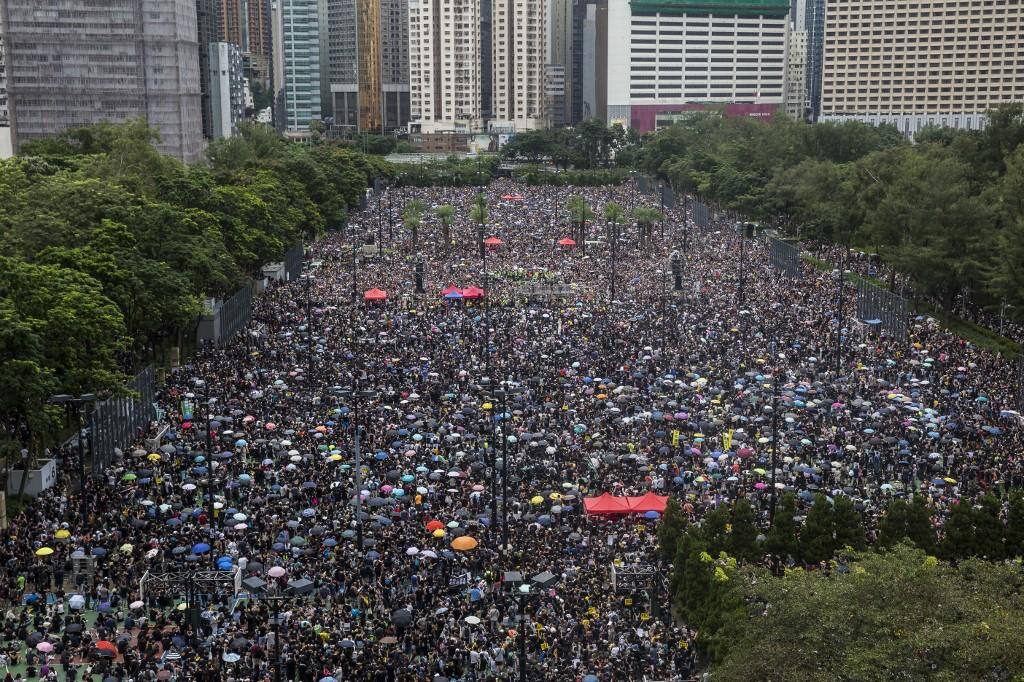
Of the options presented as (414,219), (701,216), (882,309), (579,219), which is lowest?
(882,309)

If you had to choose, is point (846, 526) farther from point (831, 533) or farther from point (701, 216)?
point (701, 216)

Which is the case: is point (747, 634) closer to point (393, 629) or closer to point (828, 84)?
point (393, 629)

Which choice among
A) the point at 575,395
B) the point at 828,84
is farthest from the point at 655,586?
the point at 828,84

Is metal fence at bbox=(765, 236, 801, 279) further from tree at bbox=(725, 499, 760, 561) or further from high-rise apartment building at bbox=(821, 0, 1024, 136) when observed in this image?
high-rise apartment building at bbox=(821, 0, 1024, 136)

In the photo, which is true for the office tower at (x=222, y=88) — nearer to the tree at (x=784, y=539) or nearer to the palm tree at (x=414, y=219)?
the palm tree at (x=414, y=219)

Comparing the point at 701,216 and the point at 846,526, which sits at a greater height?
the point at 701,216

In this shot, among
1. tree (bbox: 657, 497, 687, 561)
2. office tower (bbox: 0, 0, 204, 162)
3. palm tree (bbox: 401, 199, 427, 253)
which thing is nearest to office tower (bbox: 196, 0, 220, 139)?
office tower (bbox: 0, 0, 204, 162)

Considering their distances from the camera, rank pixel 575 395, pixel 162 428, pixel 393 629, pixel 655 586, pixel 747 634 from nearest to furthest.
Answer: pixel 747 634 → pixel 393 629 → pixel 655 586 → pixel 162 428 → pixel 575 395

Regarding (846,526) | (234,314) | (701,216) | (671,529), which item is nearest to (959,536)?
(846,526)

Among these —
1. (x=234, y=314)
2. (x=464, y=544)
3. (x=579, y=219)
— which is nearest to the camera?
(x=464, y=544)
